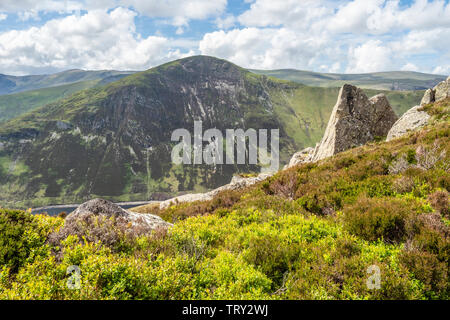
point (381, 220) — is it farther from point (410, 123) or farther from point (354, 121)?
point (354, 121)

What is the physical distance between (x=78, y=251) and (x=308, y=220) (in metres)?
6.74

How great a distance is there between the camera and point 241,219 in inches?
381

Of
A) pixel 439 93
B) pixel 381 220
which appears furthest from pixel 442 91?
pixel 381 220

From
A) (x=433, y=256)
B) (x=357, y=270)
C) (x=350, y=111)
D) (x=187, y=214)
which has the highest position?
(x=350, y=111)

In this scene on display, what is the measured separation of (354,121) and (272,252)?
2822cm

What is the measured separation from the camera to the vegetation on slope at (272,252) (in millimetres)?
4988

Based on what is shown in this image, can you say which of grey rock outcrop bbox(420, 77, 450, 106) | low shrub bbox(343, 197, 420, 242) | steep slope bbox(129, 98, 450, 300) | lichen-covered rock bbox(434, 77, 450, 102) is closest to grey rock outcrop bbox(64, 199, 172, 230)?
steep slope bbox(129, 98, 450, 300)

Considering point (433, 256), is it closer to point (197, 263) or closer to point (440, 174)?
point (197, 263)

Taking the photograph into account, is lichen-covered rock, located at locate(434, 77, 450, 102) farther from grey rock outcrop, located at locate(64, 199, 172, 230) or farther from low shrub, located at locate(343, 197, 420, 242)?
grey rock outcrop, located at locate(64, 199, 172, 230)

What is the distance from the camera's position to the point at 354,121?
29.6 m

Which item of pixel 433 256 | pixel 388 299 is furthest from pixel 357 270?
pixel 433 256

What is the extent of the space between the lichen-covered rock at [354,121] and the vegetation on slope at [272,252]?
1827cm

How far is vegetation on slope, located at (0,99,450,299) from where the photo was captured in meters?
4.99
